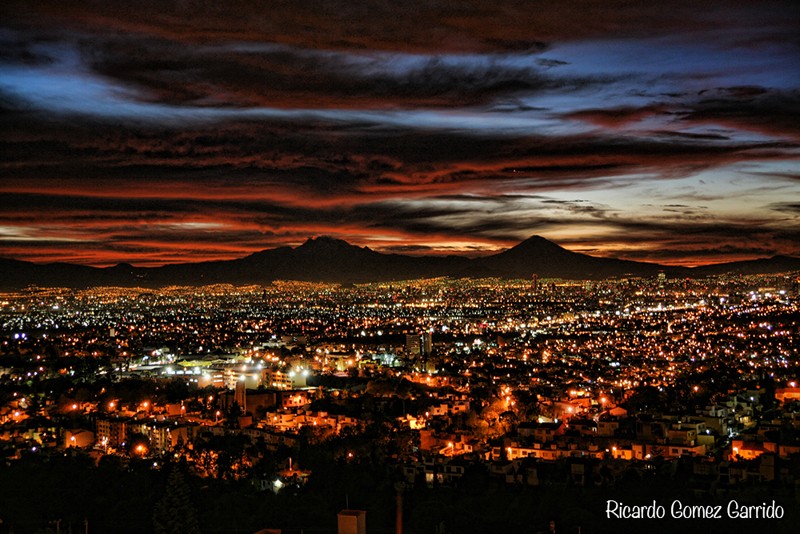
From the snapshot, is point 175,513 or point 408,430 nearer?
point 175,513

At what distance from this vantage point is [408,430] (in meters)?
18.2

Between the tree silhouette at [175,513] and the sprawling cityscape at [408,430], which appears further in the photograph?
the sprawling cityscape at [408,430]

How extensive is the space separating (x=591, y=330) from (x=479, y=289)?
2393 inches

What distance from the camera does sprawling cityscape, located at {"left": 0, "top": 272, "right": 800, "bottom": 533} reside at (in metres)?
11.5

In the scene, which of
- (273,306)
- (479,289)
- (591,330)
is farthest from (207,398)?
(479,289)

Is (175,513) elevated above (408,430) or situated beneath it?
elevated above

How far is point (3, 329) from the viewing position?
60.5 meters

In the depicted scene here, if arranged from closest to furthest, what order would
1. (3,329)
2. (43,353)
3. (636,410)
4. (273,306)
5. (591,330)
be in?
(636,410)
(43,353)
(591,330)
(3,329)
(273,306)

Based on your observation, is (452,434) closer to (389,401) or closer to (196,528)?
(389,401)

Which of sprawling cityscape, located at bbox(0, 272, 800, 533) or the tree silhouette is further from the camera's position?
sprawling cityscape, located at bbox(0, 272, 800, 533)

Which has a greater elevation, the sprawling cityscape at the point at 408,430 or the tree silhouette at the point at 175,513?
the tree silhouette at the point at 175,513

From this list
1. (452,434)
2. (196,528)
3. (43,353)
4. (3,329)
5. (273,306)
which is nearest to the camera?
(196,528)

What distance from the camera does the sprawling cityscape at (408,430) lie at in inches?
451

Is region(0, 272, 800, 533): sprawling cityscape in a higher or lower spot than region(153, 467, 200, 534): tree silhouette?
lower
